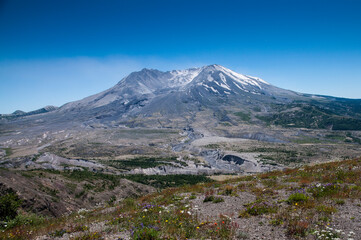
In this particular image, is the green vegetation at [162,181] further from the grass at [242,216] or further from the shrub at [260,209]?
the shrub at [260,209]

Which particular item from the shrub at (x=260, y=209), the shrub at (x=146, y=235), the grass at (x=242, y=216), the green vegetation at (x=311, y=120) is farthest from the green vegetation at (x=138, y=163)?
the green vegetation at (x=311, y=120)

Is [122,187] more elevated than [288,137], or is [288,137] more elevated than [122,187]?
[122,187]

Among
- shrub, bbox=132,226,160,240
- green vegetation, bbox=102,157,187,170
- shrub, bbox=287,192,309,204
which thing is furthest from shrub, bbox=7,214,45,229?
green vegetation, bbox=102,157,187,170

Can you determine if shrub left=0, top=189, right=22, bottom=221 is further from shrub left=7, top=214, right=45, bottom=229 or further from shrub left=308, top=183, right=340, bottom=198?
shrub left=308, top=183, right=340, bottom=198

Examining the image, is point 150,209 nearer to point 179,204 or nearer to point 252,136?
point 179,204

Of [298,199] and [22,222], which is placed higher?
[298,199]

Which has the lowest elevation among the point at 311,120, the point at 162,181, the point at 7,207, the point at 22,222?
the point at 162,181

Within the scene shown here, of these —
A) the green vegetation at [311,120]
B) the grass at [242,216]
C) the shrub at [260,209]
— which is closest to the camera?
the grass at [242,216]

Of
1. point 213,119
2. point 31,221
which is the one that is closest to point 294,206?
point 31,221

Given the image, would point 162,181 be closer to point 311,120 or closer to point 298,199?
point 298,199

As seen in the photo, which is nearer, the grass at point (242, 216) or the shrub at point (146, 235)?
the shrub at point (146, 235)

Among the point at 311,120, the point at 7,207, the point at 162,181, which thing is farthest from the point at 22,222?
the point at 311,120
